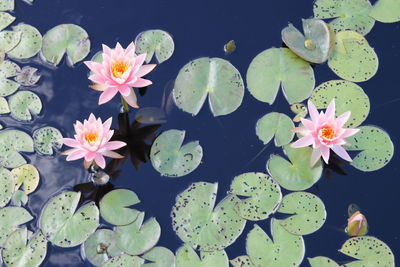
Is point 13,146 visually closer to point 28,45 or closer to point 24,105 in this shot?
point 24,105

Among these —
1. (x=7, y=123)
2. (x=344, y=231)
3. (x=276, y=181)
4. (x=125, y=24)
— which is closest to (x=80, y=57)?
(x=125, y=24)

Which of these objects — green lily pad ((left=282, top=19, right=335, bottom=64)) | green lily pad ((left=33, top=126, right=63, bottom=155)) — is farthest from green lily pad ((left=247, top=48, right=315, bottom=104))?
green lily pad ((left=33, top=126, right=63, bottom=155))

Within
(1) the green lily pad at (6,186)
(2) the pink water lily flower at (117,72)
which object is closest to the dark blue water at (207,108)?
(1) the green lily pad at (6,186)

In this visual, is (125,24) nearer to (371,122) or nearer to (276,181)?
(276,181)

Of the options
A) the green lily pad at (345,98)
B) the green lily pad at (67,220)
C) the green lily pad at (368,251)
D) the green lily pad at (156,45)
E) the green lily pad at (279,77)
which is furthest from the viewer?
the green lily pad at (156,45)

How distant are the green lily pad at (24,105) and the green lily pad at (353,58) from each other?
1943 millimetres

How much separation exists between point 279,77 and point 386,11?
3.13 ft

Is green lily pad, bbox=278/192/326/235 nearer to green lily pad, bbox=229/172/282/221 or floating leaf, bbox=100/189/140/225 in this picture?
green lily pad, bbox=229/172/282/221

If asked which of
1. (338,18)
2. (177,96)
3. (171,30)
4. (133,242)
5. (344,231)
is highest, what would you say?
(338,18)

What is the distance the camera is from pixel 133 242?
9.27ft

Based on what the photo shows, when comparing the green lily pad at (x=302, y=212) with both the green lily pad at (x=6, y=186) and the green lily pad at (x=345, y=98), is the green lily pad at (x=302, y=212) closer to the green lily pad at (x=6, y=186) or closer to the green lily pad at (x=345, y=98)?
the green lily pad at (x=345, y=98)

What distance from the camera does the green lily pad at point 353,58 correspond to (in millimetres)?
3262

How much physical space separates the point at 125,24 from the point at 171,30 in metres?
0.34

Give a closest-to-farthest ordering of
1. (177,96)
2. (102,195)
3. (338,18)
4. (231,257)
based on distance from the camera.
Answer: (231,257)
(102,195)
(177,96)
(338,18)
